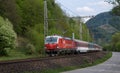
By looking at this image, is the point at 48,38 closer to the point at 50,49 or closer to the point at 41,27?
the point at 50,49

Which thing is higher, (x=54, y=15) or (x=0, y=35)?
(x=54, y=15)

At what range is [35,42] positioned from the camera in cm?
7250

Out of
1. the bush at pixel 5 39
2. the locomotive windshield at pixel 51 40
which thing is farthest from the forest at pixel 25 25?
the locomotive windshield at pixel 51 40

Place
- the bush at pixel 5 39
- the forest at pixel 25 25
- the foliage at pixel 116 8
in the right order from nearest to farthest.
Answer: the foliage at pixel 116 8, the bush at pixel 5 39, the forest at pixel 25 25

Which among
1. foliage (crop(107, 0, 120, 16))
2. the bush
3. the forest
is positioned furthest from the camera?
the forest

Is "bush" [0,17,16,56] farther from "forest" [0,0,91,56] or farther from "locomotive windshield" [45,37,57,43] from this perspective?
"locomotive windshield" [45,37,57,43]

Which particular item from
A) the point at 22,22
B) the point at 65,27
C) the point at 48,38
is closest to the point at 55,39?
the point at 48,38

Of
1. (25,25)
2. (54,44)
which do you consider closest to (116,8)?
(54,44)

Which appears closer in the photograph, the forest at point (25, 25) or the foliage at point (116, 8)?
the foliage at point (116, 8)

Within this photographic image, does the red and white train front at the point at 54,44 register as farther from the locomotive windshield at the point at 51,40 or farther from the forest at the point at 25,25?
the forest at the point at 25,25

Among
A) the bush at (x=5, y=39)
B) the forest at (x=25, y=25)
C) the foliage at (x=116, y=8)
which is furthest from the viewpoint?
the forest at (x=25, y=25)

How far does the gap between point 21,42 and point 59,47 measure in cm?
3210

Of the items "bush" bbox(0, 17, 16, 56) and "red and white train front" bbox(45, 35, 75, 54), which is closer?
"red and white train front" bbox(45, 35, 75, 54)

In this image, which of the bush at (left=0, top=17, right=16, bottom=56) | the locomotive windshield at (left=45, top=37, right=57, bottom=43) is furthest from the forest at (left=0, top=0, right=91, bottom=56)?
the locomotive windshield at (left=45, top=37, right=57, bottom=43)
